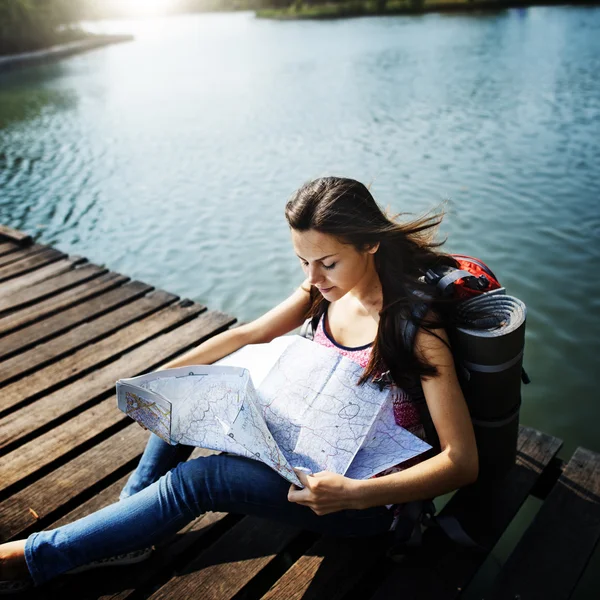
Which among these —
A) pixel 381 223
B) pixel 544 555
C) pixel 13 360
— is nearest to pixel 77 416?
pixel 13 360

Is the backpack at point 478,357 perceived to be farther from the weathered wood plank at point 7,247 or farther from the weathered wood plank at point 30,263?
the weathered wood plank at point 7,247

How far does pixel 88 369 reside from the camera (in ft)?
10.9

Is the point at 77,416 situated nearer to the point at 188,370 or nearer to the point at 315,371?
the point at 188,370

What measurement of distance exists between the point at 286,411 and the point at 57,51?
36.2m

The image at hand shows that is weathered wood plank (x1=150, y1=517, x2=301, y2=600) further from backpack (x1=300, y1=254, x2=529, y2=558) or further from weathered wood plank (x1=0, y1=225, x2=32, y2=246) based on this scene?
weathered wood plank (x1=0, y1=225, x2=32, y2=246)

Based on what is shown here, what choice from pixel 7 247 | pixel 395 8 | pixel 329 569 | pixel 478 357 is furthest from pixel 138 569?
pixel 395 8

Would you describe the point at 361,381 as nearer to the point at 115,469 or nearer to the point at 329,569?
the point at 329,569

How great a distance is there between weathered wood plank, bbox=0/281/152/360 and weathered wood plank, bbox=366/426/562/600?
2714 mm

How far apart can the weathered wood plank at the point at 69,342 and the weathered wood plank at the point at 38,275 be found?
Result: 0.96 m

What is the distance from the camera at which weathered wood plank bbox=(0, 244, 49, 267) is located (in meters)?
4.97

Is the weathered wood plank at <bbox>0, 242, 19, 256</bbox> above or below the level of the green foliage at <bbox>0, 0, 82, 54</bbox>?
below

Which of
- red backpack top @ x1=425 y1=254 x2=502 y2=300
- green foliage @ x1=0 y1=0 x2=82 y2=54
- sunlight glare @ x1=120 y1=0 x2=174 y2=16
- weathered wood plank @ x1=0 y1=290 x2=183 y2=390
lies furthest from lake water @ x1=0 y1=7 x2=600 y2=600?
sunlight glare @ x1=120 y1=0 x2=174 y2=16

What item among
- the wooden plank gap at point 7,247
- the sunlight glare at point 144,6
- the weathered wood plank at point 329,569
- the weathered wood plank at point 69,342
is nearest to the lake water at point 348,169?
the weathered wood plank at point 329,569

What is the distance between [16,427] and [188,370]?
1.48 meters
